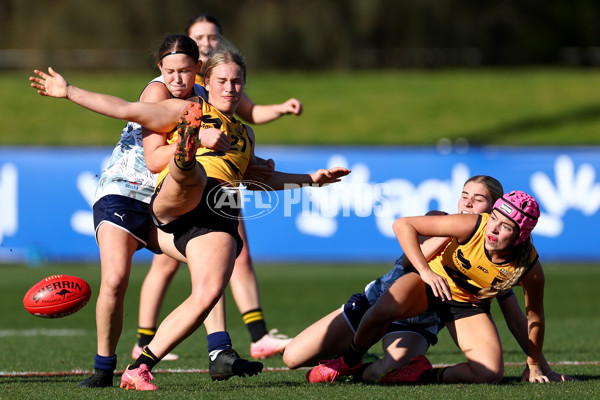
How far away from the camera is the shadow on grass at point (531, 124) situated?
19.5 metres

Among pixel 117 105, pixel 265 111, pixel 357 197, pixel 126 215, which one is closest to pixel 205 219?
pixel 126 215

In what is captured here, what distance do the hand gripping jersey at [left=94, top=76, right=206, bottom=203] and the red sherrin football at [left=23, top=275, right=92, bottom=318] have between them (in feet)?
1.63

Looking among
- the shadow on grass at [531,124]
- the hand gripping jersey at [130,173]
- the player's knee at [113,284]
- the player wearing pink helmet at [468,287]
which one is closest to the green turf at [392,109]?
the shadow on grass at [531,124]

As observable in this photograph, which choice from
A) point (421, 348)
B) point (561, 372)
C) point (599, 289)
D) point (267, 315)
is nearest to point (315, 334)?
point (421, 348)

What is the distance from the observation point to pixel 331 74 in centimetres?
2534

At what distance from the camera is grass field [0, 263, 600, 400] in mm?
4488

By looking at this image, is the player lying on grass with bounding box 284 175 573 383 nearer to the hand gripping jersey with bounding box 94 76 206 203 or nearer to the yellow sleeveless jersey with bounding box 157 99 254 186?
the yellow sleeveless jersey with bounding box 157 99 254 186

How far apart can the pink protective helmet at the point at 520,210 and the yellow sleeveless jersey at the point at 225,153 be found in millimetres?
1318

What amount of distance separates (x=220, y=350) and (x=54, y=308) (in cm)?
94

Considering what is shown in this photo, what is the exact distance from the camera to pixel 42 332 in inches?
303

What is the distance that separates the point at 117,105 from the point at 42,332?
3.88 metres

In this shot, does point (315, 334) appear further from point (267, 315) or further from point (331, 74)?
point (331, 74)

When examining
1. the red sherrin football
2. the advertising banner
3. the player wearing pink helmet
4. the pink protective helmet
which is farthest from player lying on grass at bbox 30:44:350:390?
the advertising banner

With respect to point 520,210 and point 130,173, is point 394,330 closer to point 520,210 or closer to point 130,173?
point 520,210
